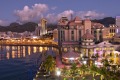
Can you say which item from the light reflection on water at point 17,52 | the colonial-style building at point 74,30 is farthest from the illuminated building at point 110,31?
the light reflection on water at point 17,52

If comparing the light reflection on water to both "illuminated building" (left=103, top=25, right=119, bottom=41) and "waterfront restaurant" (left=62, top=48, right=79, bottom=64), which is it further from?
"waterfront restaurant" (left=62, top=48, right=79, bottom=64)

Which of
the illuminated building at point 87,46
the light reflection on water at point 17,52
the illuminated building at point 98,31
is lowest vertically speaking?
the light reflection on water at point 17,52

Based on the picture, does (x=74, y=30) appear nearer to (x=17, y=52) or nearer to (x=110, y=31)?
(x=110, y=31)

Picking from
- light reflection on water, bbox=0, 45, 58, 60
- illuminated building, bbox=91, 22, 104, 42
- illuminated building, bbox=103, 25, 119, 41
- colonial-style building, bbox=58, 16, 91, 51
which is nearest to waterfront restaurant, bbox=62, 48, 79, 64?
colonial-style building, bbox=58, 16, 91, 51

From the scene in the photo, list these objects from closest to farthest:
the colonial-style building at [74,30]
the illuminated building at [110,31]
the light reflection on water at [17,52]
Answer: the colonial-style building at [74,30], the light reflection on water at [17,52], the illuminated building at [110,31]

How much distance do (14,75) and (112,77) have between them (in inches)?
403

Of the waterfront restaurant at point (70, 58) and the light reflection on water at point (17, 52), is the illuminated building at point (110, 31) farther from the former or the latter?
the waterfront restaurant at point (70, 58)

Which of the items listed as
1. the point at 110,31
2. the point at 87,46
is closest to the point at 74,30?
the point at 87,46

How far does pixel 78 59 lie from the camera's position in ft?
73.3

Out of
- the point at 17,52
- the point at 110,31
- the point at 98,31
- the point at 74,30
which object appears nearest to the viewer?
the point at 74,30

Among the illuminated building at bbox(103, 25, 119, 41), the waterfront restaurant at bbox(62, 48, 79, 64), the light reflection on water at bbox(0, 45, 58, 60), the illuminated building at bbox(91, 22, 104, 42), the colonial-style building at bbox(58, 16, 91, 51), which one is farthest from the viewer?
the illuminated building at bbox(103, 25, 119, 41)

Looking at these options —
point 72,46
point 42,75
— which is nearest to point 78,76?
point 42,75

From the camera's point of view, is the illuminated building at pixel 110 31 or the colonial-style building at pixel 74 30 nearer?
the colonial-style building at pixel 74 30

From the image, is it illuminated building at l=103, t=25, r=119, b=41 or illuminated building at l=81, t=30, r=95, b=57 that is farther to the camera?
illuminated building at l=103, t=25, r=119, b=41
